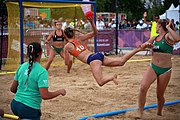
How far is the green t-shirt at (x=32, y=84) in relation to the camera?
4496mm

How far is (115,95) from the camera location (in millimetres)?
9336

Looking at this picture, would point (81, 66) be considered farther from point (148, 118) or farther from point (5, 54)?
point (148, 118)

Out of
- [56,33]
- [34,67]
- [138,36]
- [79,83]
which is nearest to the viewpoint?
[34,67]

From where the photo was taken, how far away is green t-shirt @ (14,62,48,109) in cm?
450

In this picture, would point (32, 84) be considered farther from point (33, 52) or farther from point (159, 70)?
point (159, 70)

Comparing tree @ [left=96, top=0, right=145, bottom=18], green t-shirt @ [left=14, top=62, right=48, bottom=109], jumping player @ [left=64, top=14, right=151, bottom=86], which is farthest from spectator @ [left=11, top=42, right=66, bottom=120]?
tree @ [left=96, top=0, right=145, bottom=18]

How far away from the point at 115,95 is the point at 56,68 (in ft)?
19.0

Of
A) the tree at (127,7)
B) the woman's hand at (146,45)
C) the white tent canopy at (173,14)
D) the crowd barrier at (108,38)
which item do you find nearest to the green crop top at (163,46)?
the woman's hand at (146,45)

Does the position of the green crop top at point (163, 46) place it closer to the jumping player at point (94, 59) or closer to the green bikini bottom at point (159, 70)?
the green bikini bottom at point (159, 70)

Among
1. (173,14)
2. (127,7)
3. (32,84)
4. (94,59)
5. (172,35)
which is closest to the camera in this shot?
(32,84)

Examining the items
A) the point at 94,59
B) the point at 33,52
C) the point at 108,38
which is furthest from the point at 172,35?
the point at 108,38

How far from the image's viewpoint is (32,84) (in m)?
4.54

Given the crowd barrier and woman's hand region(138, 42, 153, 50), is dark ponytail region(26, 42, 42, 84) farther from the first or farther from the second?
the crowd barrier

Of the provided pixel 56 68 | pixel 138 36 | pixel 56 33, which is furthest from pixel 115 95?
pixel 138 36
